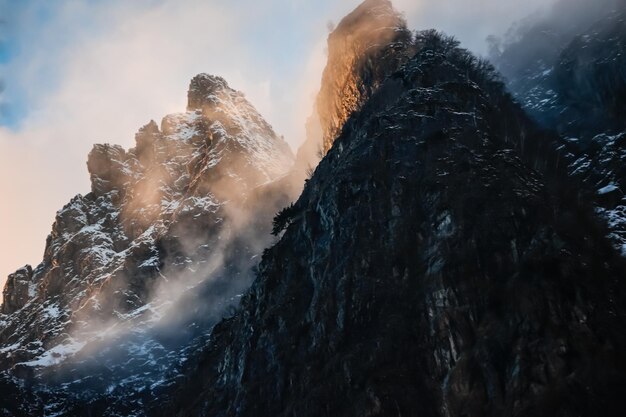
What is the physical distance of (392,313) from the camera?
54.8m

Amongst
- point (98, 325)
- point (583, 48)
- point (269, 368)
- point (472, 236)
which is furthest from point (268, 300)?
point (98, 325)

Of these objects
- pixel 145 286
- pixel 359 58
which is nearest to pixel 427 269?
pixel 359 58

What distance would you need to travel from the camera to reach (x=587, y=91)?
78.0 meters

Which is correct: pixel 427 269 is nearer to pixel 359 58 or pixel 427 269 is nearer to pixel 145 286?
pixel 359 58

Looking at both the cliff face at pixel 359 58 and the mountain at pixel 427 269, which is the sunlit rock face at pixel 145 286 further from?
the cliff face at pixel 359 58

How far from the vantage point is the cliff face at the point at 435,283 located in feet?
143

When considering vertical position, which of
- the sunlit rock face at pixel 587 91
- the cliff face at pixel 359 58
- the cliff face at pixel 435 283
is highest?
the cliff face at pixel 359 58

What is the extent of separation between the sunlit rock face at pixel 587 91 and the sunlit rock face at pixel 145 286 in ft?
269

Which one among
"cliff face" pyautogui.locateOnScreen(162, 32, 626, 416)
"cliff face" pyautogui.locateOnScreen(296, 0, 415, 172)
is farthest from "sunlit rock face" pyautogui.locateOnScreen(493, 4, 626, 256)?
"cliff face" pyautogui.locateOnScreen(296, 0, 415, 172)

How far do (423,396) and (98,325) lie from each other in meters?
134

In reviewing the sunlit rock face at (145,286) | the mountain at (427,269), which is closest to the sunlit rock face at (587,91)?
the mountain at (427,269)

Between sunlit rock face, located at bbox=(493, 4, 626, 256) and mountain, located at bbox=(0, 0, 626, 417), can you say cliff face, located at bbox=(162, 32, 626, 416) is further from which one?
sunlit rock face, located at bbox=(493, 4, 626, 256)

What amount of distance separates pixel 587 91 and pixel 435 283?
41153 mm

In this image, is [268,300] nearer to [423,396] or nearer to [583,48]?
[423,396]
